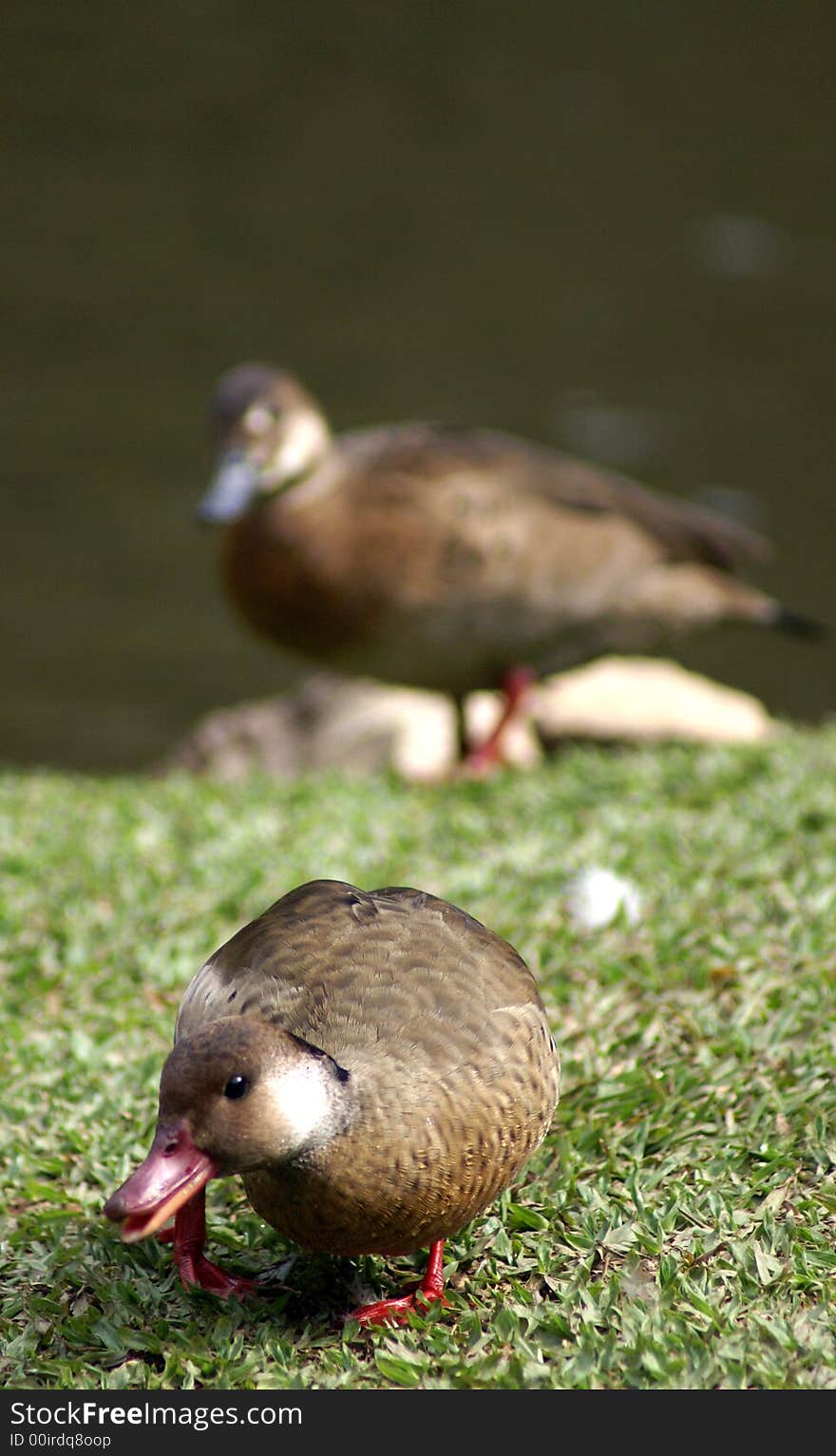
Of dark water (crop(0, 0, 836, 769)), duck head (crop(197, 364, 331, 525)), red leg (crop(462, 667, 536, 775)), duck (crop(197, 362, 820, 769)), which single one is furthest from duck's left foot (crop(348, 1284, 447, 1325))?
dark water (crop(0, 0, 836, 769))

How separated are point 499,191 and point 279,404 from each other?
8.07 m

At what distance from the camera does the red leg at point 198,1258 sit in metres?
2.47

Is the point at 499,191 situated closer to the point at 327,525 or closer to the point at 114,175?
the point at 114,175

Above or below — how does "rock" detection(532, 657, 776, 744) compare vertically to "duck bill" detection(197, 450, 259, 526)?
below

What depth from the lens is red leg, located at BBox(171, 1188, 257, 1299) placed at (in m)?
2.47

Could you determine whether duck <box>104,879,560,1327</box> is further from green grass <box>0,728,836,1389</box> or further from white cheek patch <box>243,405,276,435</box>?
white cheek patch <box>243,405,276,435</box>

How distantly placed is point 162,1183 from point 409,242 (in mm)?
11982

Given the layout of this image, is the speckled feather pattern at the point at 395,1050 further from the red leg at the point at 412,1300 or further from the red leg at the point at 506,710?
the red leg at the point at 506,710

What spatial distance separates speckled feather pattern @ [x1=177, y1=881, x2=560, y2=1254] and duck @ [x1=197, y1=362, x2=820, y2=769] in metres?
3.12

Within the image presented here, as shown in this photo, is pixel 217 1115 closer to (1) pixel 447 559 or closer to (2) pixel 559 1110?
(2) pixel 559 1110

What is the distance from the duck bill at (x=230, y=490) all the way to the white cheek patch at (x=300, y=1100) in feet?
12.0

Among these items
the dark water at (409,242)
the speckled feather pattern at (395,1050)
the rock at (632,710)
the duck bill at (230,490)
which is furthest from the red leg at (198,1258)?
the dark water at (409,242)

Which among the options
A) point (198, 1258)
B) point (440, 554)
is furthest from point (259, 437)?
point (198, 1258)

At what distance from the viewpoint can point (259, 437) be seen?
5.88 meters
